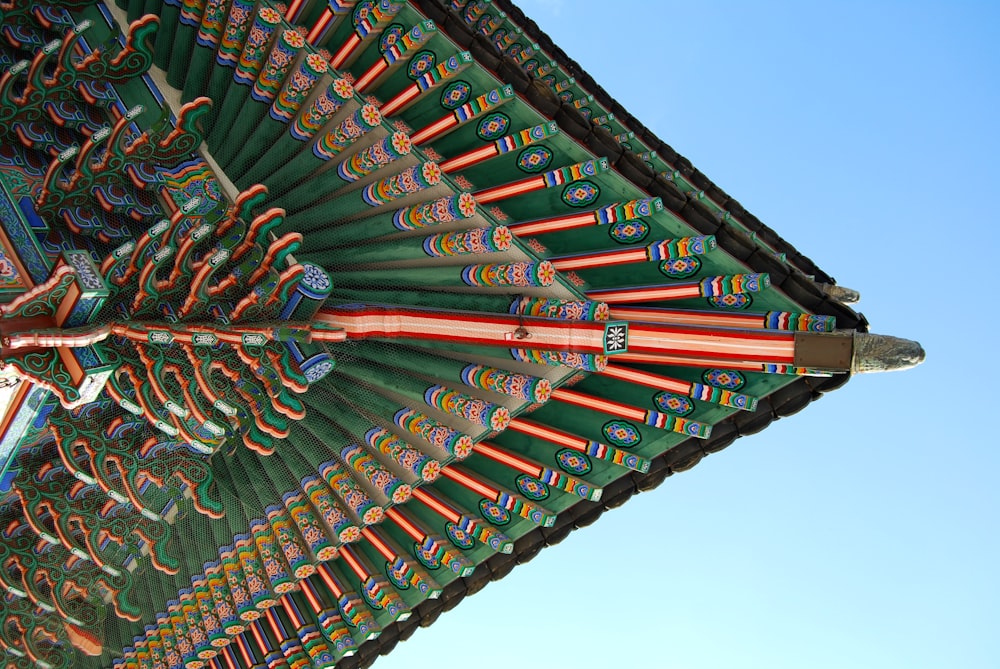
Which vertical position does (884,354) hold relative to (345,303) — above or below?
above

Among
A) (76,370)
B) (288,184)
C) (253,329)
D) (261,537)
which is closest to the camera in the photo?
(76,370)

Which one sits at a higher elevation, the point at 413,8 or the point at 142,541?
the point at 413,8

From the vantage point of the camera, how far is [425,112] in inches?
375

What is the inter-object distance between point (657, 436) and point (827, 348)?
2.09 meters

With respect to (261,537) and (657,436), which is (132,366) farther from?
(657,436)

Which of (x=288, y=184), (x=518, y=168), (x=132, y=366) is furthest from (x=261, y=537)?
(x=518, y=168)

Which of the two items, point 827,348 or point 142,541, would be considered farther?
point 142,541

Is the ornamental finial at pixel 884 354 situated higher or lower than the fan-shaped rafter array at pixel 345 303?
higher

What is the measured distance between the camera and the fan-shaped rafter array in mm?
8594

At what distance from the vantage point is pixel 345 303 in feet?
30.8

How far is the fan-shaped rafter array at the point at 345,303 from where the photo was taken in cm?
859

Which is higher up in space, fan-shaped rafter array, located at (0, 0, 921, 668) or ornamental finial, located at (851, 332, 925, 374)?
ornamental finial, located at (851, 332, 925, 374)

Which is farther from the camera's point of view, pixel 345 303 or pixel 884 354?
pixel 345 303

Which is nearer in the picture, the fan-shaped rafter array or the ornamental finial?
the ornamental finial
